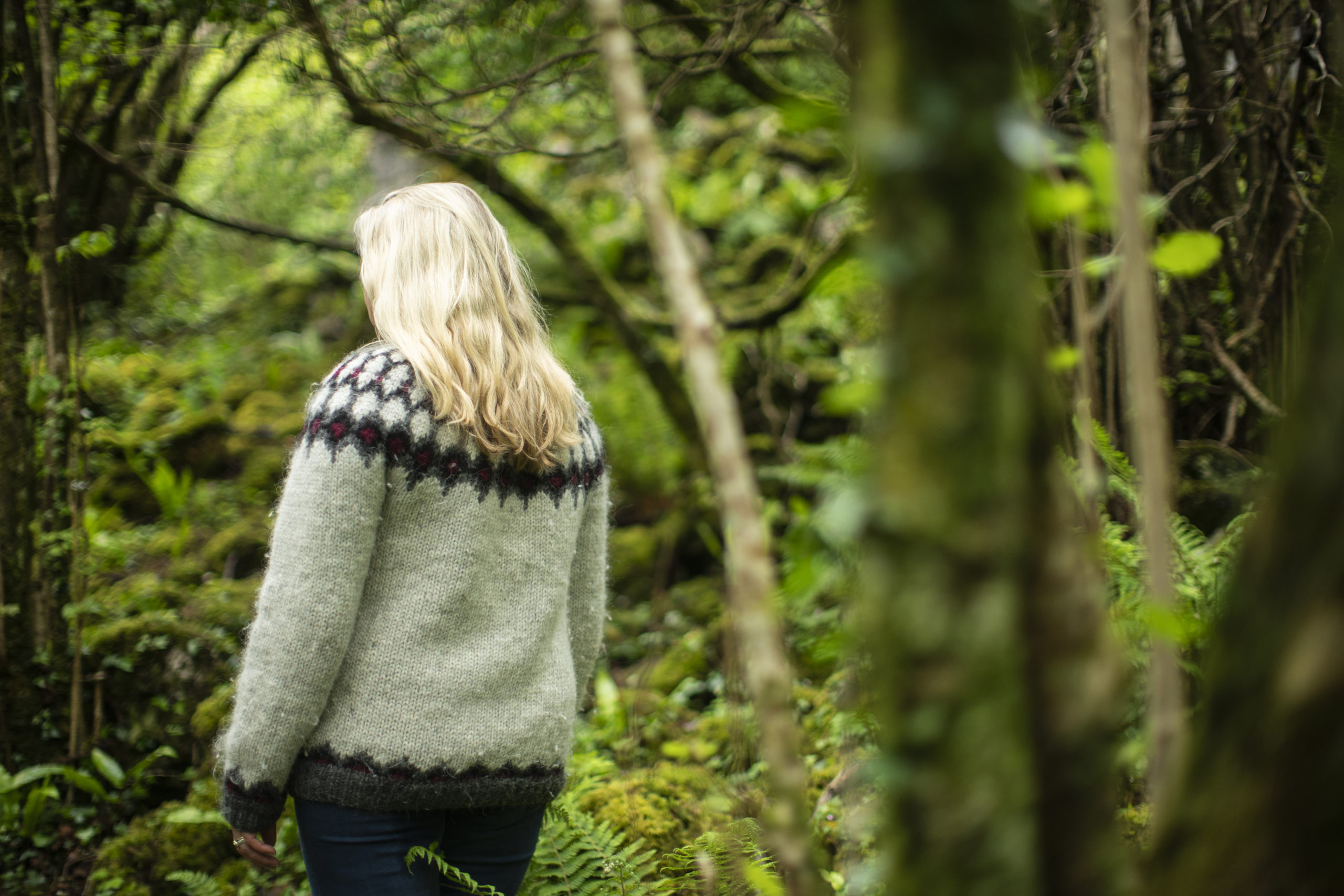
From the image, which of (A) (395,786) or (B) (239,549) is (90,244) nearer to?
(A) (395,786)

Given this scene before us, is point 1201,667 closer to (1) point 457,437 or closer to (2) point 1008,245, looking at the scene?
(2) point 1008,245

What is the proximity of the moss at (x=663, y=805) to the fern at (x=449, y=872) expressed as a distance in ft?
2.81

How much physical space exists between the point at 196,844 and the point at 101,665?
103 centimetres

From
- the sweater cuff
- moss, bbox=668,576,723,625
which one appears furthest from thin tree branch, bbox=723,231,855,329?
the sweater cuff

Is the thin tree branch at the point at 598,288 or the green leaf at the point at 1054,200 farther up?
the thin tree branch at the point at 598,288

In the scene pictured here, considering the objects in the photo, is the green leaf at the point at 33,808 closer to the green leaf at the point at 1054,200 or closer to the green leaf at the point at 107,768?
the green leaf at the point at 107,768

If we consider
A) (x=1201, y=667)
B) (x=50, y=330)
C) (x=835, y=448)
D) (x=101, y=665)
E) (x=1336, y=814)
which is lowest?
(x=101, y=665)

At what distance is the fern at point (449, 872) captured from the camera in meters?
1.59

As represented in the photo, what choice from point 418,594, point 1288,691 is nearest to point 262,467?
point 418,594

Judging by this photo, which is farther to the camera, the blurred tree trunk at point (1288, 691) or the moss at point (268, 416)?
the moss at point (268, 416)

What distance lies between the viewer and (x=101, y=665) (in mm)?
3412

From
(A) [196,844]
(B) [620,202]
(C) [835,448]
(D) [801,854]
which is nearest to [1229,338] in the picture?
(C) [835,448]

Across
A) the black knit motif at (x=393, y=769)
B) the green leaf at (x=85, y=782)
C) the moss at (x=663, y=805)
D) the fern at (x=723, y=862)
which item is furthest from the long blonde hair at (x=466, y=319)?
the green leaf at (x=85, y=782)

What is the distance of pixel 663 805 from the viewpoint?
2846 millimetres
